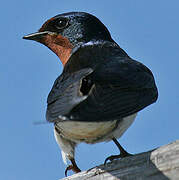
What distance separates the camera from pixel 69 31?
439cm

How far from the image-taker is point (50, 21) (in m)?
4.44

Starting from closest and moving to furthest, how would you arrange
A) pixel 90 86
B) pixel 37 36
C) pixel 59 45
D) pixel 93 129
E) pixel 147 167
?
pixel 147 167 < pixel 90 86 < pixel 93 129 < pixel 59 45 < pixel 37 36

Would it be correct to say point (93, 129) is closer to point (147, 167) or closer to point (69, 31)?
point (147, 167)

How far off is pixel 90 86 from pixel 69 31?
5.62ft

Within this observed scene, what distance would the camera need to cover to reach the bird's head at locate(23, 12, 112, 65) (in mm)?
4336

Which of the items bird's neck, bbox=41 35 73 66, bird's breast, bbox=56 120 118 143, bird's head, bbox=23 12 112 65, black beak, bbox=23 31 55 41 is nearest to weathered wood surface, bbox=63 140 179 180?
bird's breast, bbox=56 120 118 143

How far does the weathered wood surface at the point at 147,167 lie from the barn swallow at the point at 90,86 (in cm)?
24

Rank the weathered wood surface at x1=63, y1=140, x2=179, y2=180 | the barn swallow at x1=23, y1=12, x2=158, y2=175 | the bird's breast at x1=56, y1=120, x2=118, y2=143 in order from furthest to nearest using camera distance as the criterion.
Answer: the bird's breast at x1=56, y1=120, x2=118, y2=143, the barn swallow at x1=23, y1=12, x2=158, y2=175, the weathered wood surface at x1=63, y1=140, x2=179, y2=180

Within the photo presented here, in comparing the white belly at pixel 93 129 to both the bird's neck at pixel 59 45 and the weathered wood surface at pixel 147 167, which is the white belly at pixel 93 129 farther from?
the bird's neck at pixel 59 45

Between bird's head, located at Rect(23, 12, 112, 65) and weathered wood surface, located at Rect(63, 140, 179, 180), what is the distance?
6.36 feet

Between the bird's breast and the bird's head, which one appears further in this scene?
the bird's head

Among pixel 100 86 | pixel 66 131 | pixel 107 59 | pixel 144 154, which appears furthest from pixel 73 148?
pixel 144 154

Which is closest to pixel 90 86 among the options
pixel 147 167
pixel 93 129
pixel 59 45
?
pixel 93 129

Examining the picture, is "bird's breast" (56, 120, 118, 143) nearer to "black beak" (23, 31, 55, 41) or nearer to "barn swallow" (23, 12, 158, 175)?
"barn swallow" (23, 12, 158, 175)
